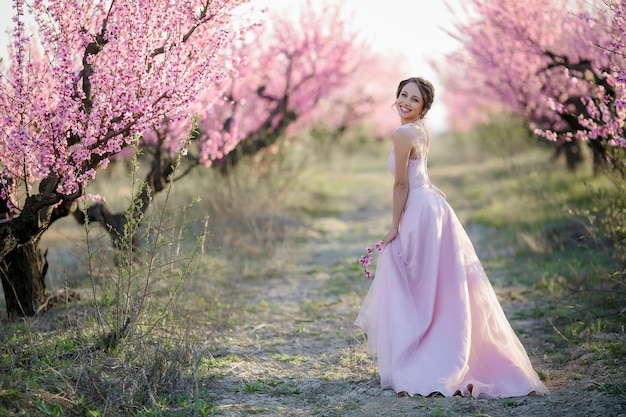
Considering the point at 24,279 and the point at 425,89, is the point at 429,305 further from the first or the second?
the point at 24,279

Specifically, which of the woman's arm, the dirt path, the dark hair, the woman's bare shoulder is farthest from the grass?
the dark hair

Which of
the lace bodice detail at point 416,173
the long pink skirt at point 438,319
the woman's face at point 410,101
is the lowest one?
the long pink skirt at point 438,319

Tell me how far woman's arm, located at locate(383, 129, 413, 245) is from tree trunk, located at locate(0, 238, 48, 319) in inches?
119

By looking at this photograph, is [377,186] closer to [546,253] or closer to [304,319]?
[546,253]

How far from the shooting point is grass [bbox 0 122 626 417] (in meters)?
3.97

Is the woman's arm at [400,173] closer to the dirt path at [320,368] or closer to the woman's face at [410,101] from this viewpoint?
the woman's face at [410,101]

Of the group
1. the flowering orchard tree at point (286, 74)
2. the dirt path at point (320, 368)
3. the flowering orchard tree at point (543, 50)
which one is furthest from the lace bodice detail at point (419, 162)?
the flowering orchard tree at point (286, 74)

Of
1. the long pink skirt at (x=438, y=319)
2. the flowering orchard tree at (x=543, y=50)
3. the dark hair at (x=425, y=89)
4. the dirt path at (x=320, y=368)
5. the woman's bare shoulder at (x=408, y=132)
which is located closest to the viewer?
the dirt path at (x=320, y=368)

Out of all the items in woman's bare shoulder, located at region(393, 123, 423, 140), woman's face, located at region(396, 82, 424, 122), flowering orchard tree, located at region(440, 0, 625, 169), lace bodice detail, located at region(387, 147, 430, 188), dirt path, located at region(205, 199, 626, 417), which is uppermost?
flowering orchard tree, located at region(440, 0, 625, 169)

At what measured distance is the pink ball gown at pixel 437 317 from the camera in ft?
13.5

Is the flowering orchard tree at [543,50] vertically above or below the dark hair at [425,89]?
above

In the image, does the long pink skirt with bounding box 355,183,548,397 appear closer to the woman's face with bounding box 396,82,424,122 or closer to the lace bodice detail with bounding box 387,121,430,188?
the lace bodice detail with bounding box 387,121,430,188

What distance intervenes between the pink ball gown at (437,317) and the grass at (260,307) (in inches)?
13.6

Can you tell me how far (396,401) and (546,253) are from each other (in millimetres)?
5097
